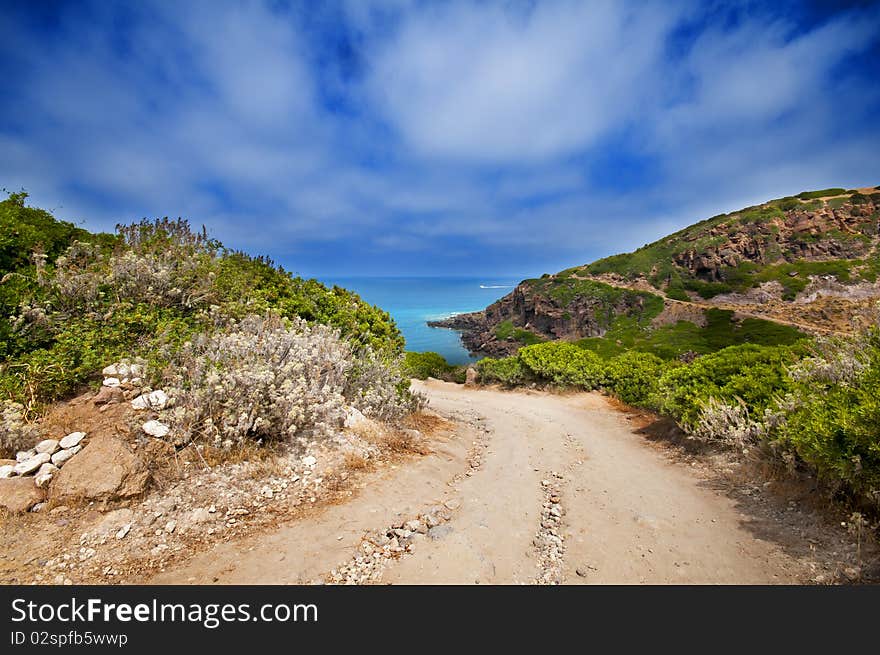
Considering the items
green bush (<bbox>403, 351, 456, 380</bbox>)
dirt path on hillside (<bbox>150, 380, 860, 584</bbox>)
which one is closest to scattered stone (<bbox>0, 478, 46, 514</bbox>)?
dirt path on hillside (<bbox>150, 380, 860, 584</bbox>)

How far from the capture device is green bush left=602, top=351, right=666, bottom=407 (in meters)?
14.0

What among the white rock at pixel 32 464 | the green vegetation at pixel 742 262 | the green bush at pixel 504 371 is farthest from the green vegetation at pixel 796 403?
the green vegetation at pixel 742 262

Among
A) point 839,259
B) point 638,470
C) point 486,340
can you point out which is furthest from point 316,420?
point 839,259

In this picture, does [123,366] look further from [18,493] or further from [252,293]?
[252,293]

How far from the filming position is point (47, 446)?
4328 mm

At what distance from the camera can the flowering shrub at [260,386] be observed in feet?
17.3

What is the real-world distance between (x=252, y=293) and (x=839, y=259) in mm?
122036

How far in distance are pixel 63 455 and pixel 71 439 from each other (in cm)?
22

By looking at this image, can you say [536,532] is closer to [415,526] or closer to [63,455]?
[415,526]

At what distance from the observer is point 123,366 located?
5496 mm

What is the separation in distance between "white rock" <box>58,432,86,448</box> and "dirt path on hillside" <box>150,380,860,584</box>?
2224 mm

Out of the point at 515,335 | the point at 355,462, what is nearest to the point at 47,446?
the point at 355,462

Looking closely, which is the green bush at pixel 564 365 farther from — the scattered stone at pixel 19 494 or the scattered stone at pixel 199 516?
the scattered stone at pixel 19 494

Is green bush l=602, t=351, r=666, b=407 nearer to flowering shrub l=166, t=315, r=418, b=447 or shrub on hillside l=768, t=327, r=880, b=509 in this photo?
shrub on hillside l=768, t=327, r=880, b=509
